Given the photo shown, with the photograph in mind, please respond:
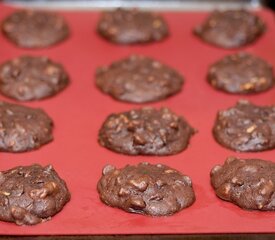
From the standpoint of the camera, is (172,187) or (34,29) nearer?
(172,187)

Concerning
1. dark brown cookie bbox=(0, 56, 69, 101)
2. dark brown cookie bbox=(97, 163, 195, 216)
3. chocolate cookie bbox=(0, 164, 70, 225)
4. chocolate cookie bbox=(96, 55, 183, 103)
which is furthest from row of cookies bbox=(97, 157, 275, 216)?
dark brown cookie bbox=(0, 56, 69, 101)

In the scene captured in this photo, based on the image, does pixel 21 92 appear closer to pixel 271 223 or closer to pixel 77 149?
pixel 77 149

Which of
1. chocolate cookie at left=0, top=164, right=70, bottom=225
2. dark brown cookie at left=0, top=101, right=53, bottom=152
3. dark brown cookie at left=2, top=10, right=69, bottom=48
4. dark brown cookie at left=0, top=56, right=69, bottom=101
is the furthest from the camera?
dark brown cookie at left=2, top=10, right=69, bottom=48

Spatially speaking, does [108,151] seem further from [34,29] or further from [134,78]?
[34,29]

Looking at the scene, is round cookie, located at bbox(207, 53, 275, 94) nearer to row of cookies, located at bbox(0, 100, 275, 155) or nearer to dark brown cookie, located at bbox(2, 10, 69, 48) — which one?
row of cookies, located at bbox(0, 100, 275, 155)

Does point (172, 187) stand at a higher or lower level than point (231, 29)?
lower

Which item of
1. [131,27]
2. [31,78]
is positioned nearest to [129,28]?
[131,27]
